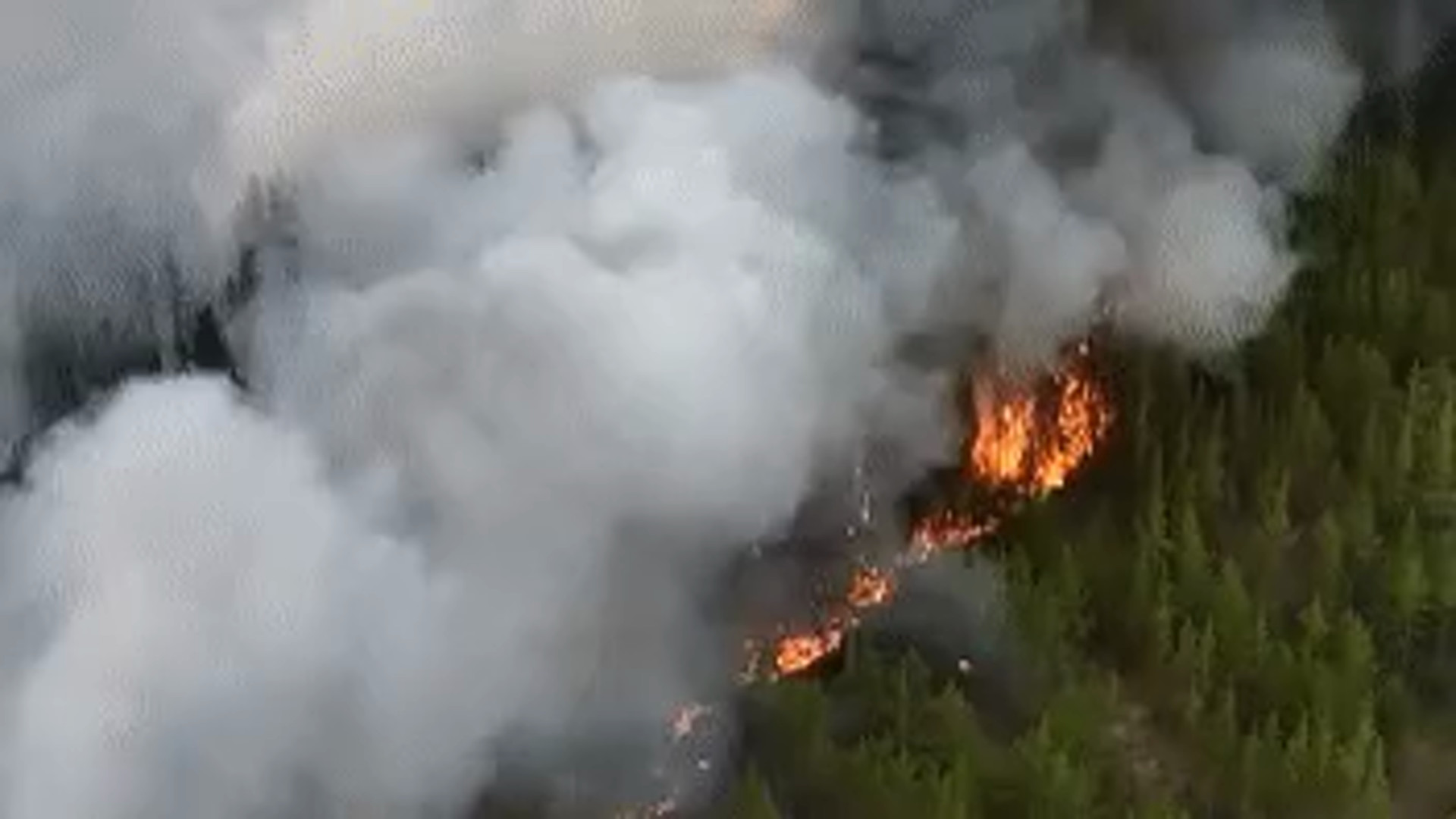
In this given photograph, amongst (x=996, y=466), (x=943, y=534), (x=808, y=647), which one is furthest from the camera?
(x=996, y=466)

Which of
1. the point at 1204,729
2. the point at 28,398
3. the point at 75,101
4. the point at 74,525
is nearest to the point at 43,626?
the point at 74,525

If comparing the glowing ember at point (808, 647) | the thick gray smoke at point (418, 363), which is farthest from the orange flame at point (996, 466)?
the thick gray smoke at point (418, 363)

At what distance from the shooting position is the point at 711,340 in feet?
27.0

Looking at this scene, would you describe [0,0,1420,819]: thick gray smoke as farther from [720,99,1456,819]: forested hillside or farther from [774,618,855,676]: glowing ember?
[720,99,1456,819]: forested hillside

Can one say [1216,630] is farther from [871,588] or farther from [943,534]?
[871,588]

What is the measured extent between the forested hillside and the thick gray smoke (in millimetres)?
597

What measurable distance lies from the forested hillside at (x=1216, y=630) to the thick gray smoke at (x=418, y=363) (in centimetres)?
60

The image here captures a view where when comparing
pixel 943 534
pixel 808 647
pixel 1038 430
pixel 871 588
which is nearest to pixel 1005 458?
pixel 1038 430

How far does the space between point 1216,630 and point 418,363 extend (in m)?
2.82

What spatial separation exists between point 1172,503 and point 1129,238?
1173mm

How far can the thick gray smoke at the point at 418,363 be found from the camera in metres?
7.72

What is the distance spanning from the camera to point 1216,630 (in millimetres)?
9258

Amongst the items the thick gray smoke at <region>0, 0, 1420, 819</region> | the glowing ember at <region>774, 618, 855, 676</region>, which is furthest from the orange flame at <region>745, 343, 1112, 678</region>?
the thick gray smoke at <region>0, 0, 1420, 819</region>

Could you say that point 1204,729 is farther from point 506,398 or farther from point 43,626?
point 43,626
